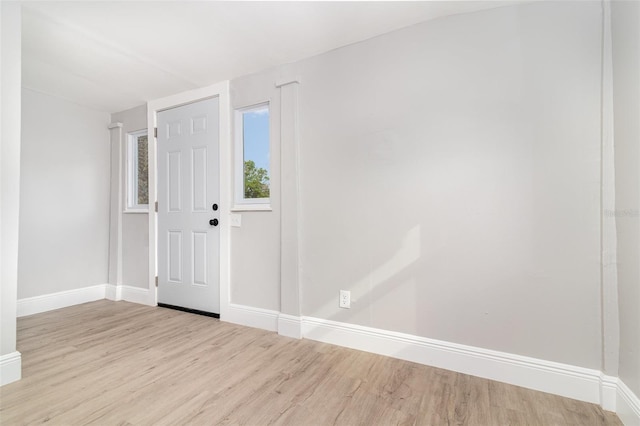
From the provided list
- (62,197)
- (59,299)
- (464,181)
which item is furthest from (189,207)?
(464,181)

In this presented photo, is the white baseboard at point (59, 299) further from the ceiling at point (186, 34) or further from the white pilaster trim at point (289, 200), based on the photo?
the white pilaster trim at point (289, 200)

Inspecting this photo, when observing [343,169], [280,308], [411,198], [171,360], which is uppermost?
[343,169]

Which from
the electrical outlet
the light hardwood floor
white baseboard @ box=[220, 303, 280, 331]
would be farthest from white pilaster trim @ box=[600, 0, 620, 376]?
white baseboard @ box=[220, 303, 280, 331]

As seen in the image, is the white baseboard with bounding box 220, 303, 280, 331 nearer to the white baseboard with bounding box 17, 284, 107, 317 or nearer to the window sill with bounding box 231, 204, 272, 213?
the window sill with bounding box 231, 204, 272, 213

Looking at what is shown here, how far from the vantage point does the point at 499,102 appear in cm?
181

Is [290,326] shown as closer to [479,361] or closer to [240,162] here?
[479,361]

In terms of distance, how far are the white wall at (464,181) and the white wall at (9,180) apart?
73.3 inches

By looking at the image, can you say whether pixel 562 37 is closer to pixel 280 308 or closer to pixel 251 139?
pixel 251 139

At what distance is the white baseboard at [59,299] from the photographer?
2994 millimetres

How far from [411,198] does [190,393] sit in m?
1.83

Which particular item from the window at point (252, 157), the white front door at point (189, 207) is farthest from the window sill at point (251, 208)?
the white front door at point (189, 207)

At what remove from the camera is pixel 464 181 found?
1900mm

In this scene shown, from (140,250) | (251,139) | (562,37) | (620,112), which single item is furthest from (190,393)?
(562,37)

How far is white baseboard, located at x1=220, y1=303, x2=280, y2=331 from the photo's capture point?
8.41ft
